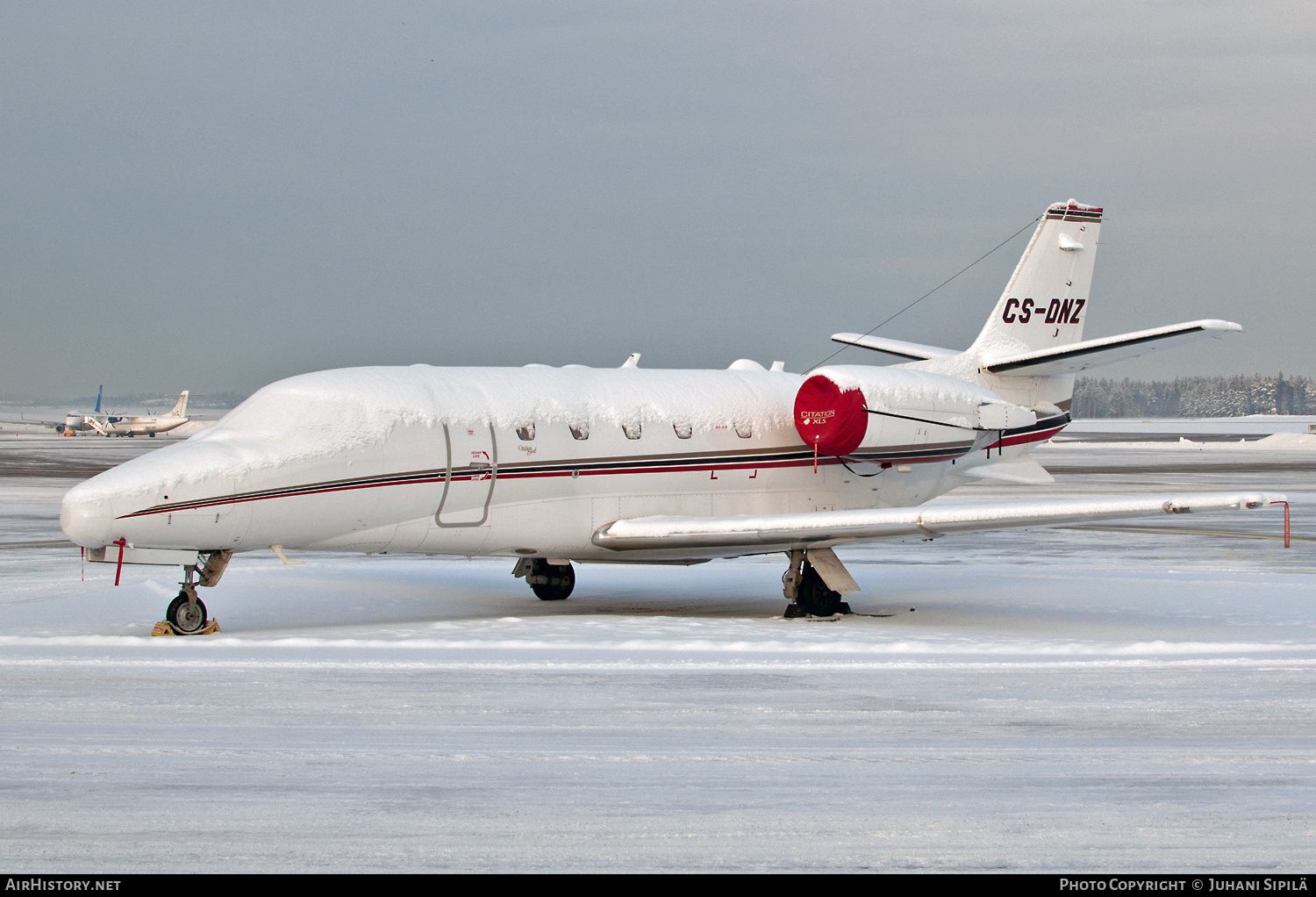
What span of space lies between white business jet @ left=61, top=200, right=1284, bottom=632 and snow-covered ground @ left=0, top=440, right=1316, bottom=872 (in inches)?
36.7

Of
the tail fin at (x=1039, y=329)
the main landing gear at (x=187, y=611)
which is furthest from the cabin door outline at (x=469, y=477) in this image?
the tail fin at (x=1039, y=329)

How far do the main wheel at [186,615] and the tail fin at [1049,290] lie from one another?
12.0 meters

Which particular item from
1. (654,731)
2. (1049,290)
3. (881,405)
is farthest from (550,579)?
(1049,290)

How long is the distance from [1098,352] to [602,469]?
7370mm

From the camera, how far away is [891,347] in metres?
21.5

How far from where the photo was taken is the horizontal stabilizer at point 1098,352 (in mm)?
16984

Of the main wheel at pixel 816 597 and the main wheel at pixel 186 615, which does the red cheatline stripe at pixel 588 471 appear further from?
the main wheel at pixel 816 597

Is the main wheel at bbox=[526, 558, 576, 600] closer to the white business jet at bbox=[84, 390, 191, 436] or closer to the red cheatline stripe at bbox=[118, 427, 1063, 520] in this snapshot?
the red cheatline stripe at bbox=[118, 427, 1063, 520]

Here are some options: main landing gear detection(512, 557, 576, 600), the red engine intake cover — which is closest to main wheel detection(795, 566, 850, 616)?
the red engine intake cover

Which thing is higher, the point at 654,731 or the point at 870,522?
the point at 870,522

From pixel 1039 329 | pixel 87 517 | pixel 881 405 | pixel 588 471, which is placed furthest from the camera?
pixel 1039 329

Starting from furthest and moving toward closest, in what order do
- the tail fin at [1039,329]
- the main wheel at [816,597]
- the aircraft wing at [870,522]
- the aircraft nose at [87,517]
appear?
the tail fin at [1039,329] → the main wheel at [816,597] → the aircraft wing at [870,522] → the aircraft nose at [87,517]

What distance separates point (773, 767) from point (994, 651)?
17.6 ft

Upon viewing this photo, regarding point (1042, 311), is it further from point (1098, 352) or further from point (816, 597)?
point (816, 597)
